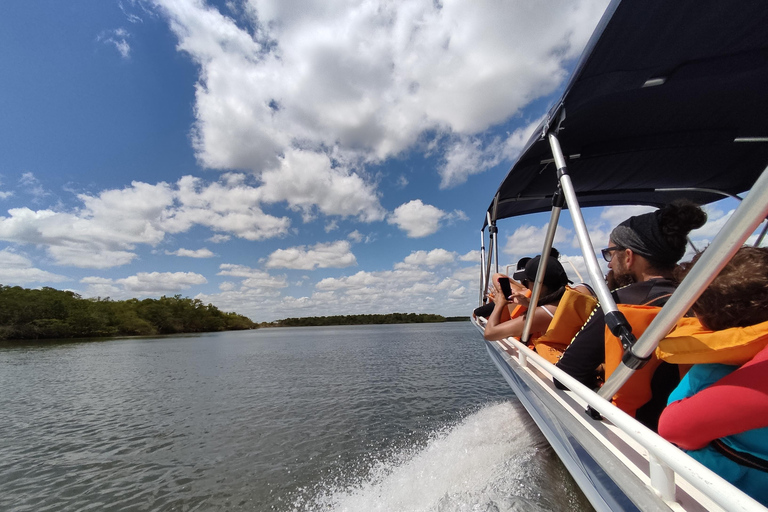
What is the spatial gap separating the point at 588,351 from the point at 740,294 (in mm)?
1084

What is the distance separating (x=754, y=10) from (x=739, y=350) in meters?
1.89

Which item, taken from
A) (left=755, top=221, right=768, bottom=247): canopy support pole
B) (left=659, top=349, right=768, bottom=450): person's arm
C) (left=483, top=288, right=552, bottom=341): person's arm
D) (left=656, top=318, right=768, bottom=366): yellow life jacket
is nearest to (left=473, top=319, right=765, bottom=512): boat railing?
(left=659, top=349, right=768, bottom=450): person's arm

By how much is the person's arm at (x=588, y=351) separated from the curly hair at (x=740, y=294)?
2.63 feet

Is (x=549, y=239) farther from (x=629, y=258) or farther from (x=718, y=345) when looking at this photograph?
(x=718, y=345)

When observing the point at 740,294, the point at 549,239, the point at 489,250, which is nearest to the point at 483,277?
the point at 489,250

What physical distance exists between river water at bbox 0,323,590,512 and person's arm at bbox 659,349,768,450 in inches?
114

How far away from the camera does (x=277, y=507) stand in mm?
4047

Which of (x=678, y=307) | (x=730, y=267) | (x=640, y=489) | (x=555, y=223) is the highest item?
(x=555, y=223)

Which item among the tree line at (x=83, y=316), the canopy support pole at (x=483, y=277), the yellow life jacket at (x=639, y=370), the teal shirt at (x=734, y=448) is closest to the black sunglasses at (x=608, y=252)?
the yellow life jacket at (x=639, y=370)

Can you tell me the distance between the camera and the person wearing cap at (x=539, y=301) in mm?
3322

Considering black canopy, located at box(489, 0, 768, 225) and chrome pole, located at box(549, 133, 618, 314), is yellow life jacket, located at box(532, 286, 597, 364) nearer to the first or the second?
chrome pole, located at box(549, 133, 618, 314)

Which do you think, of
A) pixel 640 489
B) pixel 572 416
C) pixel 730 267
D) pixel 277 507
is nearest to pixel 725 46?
pixel 730 267

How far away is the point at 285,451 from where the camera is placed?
569cm

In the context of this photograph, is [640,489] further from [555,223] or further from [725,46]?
[725,46]
